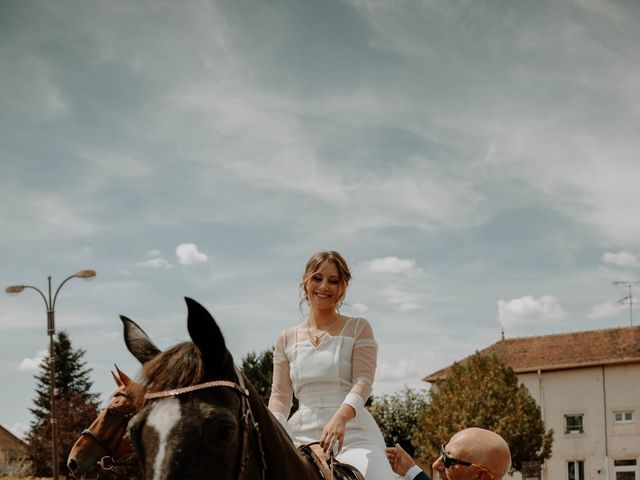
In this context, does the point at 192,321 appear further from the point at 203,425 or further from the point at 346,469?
the point at 346,469

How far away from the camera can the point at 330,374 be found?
4809 millimetres

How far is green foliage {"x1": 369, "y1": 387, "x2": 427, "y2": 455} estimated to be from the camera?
2544 inches

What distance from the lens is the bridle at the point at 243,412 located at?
3.27 metres

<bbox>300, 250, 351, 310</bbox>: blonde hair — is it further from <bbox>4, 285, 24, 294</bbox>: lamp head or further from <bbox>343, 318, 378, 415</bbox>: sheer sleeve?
<bbox>4, 285, 24, 294</bbox>: lamp head

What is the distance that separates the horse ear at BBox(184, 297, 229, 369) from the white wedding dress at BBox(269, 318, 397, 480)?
52.5 inches

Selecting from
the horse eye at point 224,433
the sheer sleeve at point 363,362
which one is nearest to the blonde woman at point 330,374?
the sheer sleeve at point 363,362

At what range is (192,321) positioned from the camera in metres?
3.32

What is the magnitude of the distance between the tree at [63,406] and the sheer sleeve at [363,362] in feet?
124

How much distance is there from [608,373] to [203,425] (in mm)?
64988

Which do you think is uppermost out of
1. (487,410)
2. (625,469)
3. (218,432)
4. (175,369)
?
(487,410)

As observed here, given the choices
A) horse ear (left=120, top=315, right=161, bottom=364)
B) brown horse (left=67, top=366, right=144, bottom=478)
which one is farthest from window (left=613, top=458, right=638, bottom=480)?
horse ear (left=120, top=315, right=161, bottom=364)

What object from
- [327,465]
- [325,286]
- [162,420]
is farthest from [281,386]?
[162,420]

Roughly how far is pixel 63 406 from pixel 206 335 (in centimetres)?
4383

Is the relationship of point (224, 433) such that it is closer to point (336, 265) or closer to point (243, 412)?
point (243, 412)
